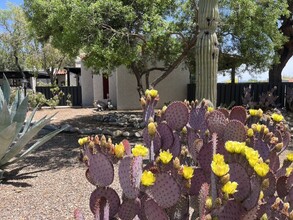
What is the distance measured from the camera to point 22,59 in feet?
89.7

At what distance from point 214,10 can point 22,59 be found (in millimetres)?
24568

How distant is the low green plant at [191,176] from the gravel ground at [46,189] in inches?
61.6

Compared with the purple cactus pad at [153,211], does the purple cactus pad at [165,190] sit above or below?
above

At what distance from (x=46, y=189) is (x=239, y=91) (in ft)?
39.4

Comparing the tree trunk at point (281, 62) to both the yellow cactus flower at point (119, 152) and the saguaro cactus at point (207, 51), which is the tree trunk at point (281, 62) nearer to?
the saguaro cactus at point (207, 51)

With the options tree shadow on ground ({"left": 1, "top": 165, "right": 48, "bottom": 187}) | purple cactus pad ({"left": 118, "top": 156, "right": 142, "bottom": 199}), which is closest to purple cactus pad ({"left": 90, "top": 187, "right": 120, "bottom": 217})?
purple cactus pad ({"left": 118, "top": 156, "right": 142, "bottom": 199})

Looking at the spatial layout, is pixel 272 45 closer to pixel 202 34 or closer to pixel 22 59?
pixel 202 34

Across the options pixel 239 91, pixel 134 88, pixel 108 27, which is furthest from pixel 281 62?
pixel 108 27

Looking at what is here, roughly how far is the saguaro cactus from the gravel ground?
8.14 feet

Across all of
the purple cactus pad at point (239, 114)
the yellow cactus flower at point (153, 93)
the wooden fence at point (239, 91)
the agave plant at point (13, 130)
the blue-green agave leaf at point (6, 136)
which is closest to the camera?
the yellow cactus flower at point (153, 93)

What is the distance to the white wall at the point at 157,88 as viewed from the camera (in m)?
15.5

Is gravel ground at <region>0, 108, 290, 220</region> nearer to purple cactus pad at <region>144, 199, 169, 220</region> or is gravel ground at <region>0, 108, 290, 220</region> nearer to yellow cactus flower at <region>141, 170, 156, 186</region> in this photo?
purple cactus pad at <region>144, 199, 169, 220</region>

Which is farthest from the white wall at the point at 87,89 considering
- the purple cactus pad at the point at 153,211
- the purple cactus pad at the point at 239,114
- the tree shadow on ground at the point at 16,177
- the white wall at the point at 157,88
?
the purple cactus pad at the point at 153,211

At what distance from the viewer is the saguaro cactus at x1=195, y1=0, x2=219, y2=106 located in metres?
5.66
